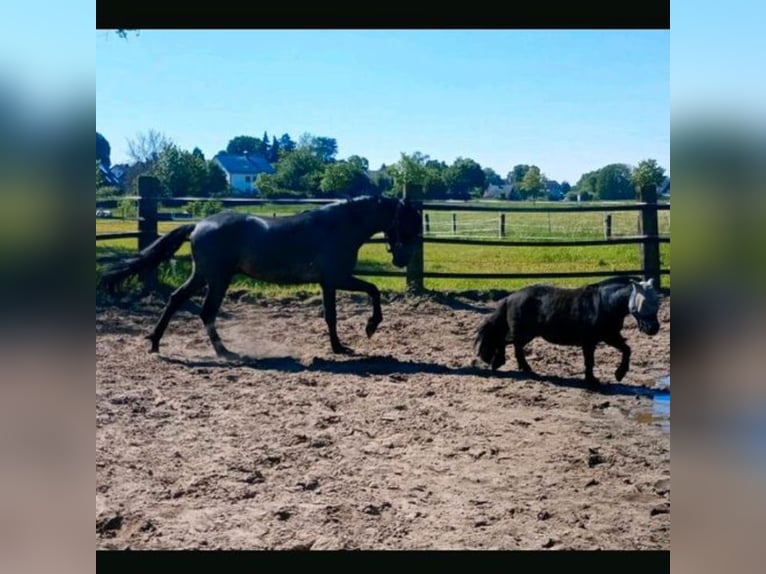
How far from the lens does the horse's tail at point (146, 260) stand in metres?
6.20

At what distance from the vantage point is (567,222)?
8664mm

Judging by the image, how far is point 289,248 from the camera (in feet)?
21.2

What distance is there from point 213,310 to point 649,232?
5.23 metres

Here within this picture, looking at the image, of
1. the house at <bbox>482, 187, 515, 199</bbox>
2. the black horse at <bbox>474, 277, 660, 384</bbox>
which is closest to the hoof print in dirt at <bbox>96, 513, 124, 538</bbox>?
the black horse at <bbox>474, 277, 660, 384</bbox>

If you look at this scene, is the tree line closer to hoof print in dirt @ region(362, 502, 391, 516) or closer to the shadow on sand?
the shadow on sand

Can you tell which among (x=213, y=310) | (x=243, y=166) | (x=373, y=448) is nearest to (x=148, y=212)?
(x=243, y=166)

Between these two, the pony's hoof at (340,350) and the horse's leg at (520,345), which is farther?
the pony's hoof at (340,350)

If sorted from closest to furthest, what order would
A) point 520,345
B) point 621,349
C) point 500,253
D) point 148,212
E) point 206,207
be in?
1. point 621,349
2. point 520,345
3. point 206,207
4. point 148,212
5. point 500,253

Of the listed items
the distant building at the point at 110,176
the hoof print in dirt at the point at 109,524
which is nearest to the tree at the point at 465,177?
the distant building at the point at 110,176

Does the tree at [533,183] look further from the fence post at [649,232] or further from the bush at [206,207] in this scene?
the bush at [206,207]

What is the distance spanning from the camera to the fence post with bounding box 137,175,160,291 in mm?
8273

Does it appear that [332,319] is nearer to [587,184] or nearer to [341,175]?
[341,175]

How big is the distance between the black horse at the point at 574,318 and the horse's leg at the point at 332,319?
1325 mm
